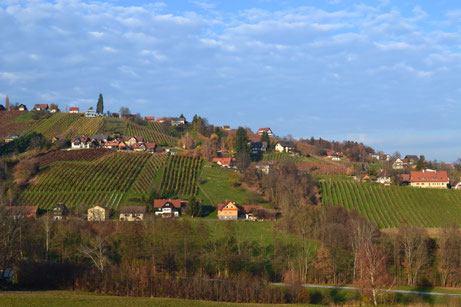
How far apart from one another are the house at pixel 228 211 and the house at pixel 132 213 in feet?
43.8

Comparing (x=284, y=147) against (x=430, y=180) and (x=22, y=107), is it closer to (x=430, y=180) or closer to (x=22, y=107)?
(x=430, y=180)

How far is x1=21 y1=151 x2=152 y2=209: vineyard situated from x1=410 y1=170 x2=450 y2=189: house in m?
64.3

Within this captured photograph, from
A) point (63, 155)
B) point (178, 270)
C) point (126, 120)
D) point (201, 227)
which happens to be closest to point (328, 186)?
point (201, 227)

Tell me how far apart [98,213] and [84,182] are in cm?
1926

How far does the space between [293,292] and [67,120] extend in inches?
5050

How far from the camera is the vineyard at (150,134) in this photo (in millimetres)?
140000

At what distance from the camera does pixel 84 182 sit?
90.3 meters

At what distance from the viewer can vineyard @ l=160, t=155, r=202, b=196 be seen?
294 ft

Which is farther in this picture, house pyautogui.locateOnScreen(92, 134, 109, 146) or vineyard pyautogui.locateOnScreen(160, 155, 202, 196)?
house pyautogui.locateOnScreen(92, 134, 109, 146)

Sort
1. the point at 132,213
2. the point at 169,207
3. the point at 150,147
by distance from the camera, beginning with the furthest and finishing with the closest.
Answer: the point at 150,147 < the point at 169,207 < the point at 132,213

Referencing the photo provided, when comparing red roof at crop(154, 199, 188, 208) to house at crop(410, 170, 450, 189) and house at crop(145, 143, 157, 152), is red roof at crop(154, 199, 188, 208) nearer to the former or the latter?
house at crop(145, 143, 157, 152)

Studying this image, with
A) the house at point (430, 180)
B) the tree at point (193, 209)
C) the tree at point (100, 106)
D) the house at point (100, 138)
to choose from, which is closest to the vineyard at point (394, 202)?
the house at point (430, 180)

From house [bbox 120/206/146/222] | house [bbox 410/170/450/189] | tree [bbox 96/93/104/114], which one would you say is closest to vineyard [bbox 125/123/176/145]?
tree [bbox 96/93/104/114]

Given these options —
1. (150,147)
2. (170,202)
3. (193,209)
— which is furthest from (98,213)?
(150,147)
